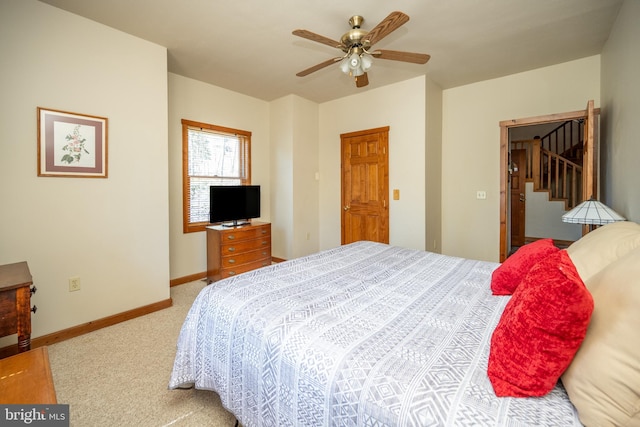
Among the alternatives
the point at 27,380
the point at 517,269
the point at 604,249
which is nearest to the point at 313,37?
the point at 517,269

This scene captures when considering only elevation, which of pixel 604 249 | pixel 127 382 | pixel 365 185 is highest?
pixel 365 185

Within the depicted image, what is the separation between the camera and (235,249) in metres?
3.70

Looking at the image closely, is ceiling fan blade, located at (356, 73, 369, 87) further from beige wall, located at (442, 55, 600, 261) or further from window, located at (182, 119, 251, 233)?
window, located at (182, 119, 251, 233)

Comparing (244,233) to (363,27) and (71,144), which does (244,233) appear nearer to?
(71,144)

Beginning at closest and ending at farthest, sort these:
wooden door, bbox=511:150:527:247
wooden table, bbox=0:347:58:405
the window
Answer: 1. wooden table, bbox=0:347:58:405
2. the window
3. wooden door, bbox=511:150:527:247

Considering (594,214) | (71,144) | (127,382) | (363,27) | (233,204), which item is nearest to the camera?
(127,382)

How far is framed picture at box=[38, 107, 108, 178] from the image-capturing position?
7.52 ft

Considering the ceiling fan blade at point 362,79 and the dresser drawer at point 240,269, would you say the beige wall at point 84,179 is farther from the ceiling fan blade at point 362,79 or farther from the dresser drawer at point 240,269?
the ceiling fan blade at point 362,79

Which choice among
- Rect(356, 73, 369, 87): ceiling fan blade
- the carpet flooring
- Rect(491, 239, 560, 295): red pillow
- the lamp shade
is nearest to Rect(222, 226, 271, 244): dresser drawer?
the carpet flooring

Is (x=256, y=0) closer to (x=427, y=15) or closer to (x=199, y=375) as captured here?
(x=427, y=15)

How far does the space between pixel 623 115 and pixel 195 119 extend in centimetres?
449

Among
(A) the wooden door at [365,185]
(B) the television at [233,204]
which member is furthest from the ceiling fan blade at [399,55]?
(B) the television at [233,204]

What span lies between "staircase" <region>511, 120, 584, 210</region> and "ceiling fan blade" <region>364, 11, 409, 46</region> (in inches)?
221

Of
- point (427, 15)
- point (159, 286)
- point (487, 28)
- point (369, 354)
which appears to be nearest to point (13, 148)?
point (159, 286)
